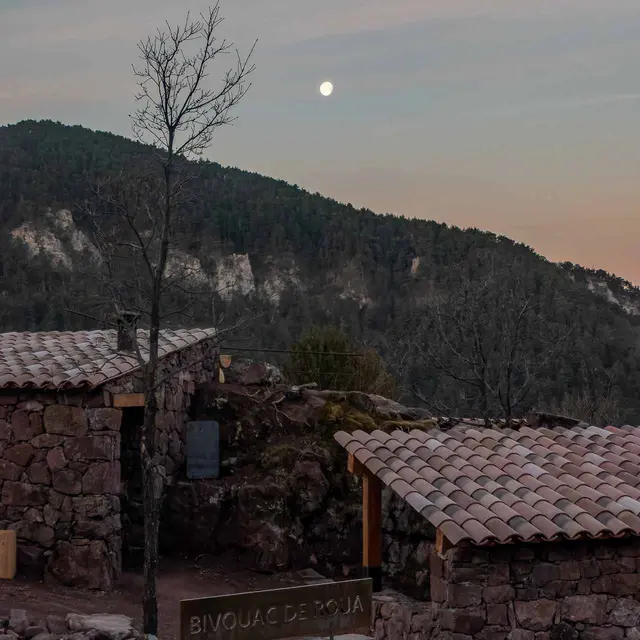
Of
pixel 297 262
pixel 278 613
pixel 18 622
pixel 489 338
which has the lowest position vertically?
pixel 18 622

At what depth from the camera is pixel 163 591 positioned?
34.9ft

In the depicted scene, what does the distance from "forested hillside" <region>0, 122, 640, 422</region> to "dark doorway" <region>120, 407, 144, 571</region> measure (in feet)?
67.3

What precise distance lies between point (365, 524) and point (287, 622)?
3.37 meters

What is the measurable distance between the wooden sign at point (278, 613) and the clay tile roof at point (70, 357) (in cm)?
419

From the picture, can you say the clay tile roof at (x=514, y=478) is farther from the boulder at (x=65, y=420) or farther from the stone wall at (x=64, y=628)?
the boulder at (x=65, y=420)

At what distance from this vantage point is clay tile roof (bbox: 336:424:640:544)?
22.7ft

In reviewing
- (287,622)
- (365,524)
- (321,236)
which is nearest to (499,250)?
(321,236)

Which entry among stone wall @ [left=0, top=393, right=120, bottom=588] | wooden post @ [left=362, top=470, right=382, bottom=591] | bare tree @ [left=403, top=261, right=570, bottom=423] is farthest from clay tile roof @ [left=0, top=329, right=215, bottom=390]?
bare tree @ [left=403, top=261, right=570, bottom=423]

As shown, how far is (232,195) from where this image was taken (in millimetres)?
60125

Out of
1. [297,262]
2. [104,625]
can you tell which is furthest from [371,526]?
[297,262]

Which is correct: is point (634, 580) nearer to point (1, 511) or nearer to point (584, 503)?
point (584, 503)

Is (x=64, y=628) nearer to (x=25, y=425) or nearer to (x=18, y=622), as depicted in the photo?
(x=18, y=622)

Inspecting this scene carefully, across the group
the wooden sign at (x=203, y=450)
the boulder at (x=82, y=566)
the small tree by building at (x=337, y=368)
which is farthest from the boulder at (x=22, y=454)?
the small tree by building at (x=337, y=368)

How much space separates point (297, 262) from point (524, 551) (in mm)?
51865
